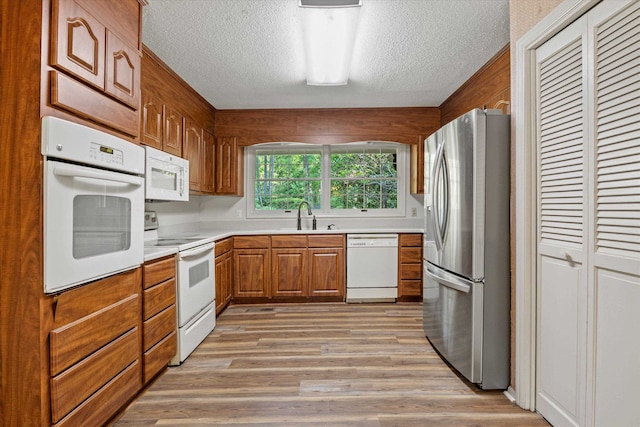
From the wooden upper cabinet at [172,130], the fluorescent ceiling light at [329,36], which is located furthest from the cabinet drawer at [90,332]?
the fluorescent ceiling light at [329,36]

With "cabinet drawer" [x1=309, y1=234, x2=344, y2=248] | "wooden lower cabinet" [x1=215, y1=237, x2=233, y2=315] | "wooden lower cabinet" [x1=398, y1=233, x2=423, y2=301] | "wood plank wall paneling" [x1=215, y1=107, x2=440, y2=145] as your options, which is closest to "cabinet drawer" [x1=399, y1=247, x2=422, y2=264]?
"wooden lower cabinet" [x1=398, y1=233, x2=423, y2=301]

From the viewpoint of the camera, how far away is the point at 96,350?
62.1 inches

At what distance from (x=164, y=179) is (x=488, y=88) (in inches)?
113

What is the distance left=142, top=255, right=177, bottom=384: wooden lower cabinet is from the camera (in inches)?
79.8

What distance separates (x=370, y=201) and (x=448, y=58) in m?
2.19

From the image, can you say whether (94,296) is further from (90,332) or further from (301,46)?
(301,46)

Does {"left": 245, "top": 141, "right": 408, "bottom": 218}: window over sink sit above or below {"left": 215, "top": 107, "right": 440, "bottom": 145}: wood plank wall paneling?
below

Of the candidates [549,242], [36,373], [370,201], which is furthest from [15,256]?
[370,201]

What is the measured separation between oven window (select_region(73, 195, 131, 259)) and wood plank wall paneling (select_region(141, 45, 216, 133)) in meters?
1.30

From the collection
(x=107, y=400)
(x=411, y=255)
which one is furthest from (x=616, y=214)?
(x=411, y=255)

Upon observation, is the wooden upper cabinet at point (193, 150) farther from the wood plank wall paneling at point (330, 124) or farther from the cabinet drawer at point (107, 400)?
the cabinet drawer at point (107, 400)

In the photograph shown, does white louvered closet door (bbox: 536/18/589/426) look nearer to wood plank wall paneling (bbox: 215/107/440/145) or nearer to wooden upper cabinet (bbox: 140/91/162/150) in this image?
wood plank wall paneling (bbox: 215/107/440/145)

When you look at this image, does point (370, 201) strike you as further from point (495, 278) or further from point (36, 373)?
point (36, 373)

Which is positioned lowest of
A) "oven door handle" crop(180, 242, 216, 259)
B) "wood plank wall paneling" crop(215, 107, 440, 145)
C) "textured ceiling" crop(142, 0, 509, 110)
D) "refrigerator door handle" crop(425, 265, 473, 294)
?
"refrigerator door handle" crop(425, 265, 473, 294)
